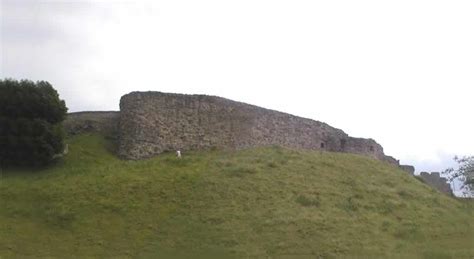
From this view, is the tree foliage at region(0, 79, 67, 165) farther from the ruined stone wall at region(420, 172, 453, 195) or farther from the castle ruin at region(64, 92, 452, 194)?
the ruined stone wall at region(420, 172, 453, 195)

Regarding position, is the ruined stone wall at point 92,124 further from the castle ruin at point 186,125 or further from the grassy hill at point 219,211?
the grassy hill at point 219,211

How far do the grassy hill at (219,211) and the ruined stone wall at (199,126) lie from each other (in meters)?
0.96

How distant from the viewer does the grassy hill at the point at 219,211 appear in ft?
48.0

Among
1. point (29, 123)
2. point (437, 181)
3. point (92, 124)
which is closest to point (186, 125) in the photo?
point (92, 124)

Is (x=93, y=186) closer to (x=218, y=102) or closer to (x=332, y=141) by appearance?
(x=218, y=102)

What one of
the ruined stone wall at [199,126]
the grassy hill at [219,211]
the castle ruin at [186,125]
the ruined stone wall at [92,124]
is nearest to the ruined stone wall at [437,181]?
the ruined stone wall at [199,126]

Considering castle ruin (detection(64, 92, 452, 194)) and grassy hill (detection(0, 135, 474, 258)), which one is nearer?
grassy hill (detection(0, 135, 474, 258))

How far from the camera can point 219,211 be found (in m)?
16.4

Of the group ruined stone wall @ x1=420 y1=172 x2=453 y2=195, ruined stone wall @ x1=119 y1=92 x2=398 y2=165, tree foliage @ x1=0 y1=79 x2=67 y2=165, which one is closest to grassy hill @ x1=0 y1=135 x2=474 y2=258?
tree foliage @ x1=0 y1=79 x2=67 y2=165

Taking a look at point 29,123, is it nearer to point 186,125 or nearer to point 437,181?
point 186,125

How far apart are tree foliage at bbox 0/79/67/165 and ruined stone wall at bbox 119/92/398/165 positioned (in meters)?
2.58

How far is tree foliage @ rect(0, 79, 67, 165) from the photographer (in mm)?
19125

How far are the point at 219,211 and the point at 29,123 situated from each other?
6817 mm

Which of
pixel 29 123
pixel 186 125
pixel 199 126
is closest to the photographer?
pixel 29 123
